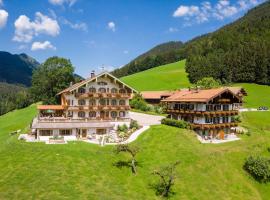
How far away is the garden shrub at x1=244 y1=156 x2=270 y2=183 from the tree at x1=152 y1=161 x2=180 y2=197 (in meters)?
14.4

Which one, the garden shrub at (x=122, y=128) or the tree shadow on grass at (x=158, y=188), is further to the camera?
the garden shrub at (x=122, y=128)

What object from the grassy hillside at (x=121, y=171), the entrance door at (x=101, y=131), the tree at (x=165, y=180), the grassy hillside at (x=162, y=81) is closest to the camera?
the grassy hillside at (x=121, y=171)

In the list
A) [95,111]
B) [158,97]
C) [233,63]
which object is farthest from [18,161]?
[233,63]

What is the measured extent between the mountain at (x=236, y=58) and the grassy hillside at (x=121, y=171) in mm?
84842

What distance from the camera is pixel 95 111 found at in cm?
7025

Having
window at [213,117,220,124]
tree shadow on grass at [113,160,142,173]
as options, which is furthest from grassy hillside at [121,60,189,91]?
tree shadow on grass at [113,160,142,173]

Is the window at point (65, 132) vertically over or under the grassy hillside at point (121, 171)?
over

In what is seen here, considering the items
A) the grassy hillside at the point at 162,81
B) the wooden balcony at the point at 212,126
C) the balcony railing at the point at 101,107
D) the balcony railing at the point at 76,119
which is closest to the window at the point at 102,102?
the balcony railing at the point at 101,107

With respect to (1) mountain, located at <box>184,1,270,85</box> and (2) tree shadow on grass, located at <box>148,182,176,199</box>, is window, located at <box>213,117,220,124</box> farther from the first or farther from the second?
(1) mountain, located at <box>184,1,270,85</box>

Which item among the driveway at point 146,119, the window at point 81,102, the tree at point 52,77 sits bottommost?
the driveway at point 146,119

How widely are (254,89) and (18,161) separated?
104m

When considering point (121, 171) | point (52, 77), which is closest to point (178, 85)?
point (52, 77)

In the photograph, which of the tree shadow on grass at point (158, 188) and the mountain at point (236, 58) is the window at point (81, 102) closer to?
the tree shadow on grass at point (158, 188)

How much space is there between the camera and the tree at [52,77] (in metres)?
100
